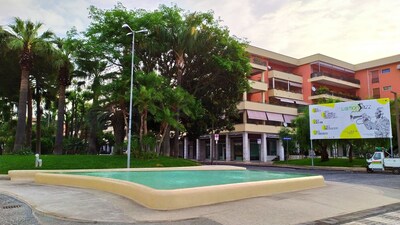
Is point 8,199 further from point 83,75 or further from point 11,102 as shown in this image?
point 11,102

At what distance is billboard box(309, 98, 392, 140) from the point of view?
28766mm

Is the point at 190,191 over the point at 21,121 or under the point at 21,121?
under

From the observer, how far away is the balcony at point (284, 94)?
49.5 meters

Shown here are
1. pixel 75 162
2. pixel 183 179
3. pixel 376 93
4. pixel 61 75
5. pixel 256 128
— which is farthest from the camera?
pixel 376 93

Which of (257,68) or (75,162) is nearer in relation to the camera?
(75,162)

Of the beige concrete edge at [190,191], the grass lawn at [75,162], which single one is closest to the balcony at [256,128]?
the grass lawn at [75,162]

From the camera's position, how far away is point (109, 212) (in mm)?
8781

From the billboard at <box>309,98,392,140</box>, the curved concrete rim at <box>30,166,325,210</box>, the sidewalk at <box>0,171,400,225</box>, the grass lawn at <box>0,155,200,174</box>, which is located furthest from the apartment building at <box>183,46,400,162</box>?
the sidewalk at <box>0,171,400,225</box>

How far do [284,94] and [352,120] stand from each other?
20.5 meters

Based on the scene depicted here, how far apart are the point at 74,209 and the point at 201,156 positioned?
4539 cm

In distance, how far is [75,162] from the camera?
926 inches

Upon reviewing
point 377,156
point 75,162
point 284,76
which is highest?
point 284,76

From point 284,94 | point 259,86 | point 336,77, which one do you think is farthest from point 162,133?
point 336,77

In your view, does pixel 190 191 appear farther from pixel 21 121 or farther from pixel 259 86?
pixel 259 86
